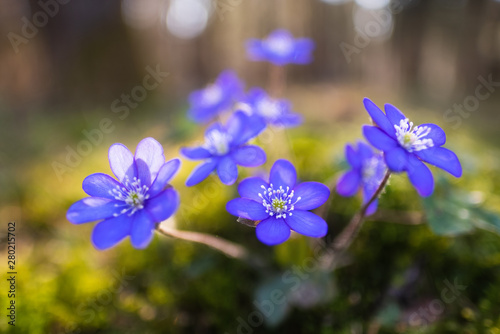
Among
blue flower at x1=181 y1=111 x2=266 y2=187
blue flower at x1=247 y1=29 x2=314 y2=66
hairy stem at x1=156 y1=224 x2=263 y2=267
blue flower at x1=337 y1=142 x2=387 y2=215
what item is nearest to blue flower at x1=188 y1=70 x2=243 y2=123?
blue flower at x1=247 y1=29 x2=314 y2=66

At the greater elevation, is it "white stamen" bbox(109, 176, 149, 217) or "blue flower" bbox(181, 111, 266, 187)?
"blue flower" bbox(181, 111, 266, 187)

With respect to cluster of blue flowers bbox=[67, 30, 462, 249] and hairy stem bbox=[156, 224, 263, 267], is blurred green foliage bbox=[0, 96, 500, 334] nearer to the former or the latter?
hairy stem bbox=[156, 224, 263, 267]

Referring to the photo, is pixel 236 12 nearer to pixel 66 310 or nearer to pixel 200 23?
pixel 200 23

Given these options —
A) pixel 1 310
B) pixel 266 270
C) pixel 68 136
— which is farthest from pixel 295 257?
pixel 68 136

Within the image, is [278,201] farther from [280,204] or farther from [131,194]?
[131,194]

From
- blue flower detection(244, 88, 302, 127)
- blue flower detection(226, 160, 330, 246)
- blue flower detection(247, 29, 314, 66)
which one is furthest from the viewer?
blue flower detection(247, 29, 314, 66)

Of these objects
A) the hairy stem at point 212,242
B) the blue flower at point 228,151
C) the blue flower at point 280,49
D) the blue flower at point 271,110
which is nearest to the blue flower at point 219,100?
the blue flower at point 271,110
